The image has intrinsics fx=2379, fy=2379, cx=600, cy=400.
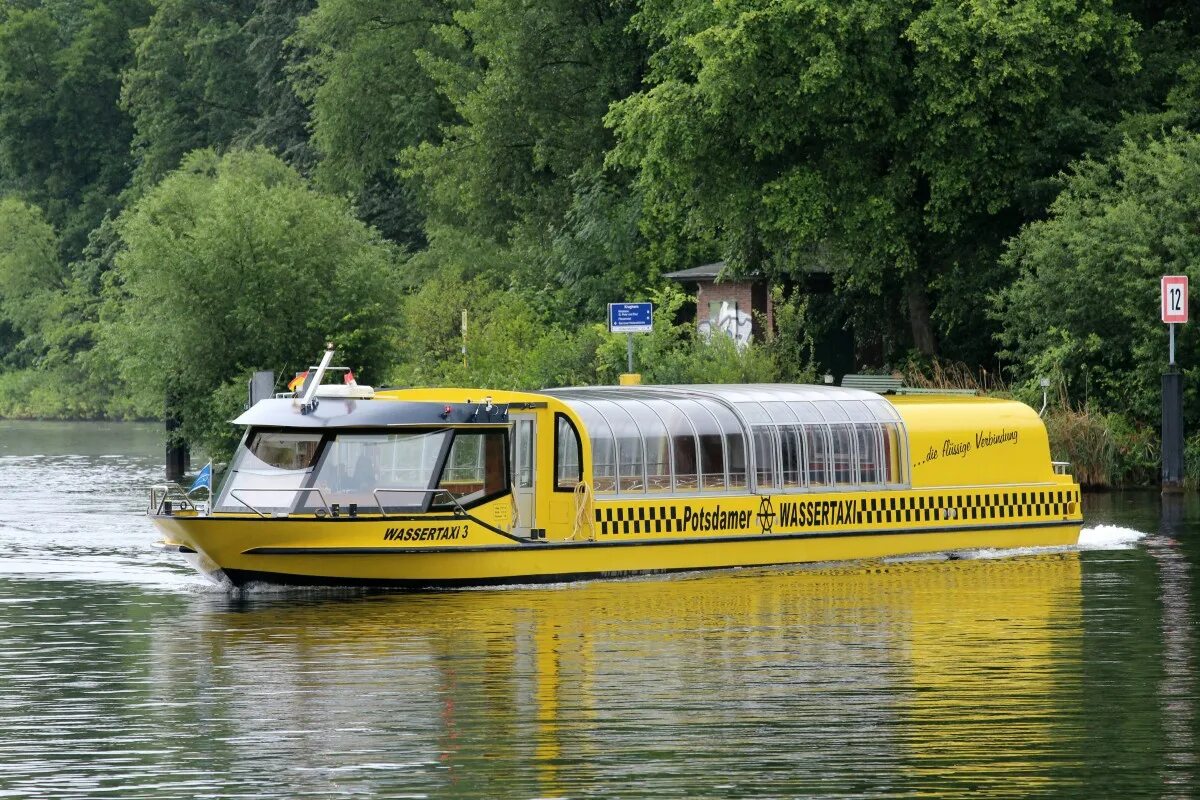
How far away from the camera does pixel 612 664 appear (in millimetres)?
19859

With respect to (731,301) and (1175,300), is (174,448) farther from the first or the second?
(1175,300)

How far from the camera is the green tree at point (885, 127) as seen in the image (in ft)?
149

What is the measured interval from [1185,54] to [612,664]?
106 feet

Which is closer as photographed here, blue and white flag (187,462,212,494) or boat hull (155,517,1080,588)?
boat hull (155,517,1080,588)

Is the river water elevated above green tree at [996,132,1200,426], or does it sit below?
below

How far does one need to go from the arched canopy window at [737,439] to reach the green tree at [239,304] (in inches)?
846

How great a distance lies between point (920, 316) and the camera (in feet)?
168

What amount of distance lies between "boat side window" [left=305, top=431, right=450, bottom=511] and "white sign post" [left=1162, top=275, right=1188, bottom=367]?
17.5 metres

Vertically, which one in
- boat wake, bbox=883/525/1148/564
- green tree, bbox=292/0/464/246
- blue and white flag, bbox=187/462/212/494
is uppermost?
green tree, bbox=292/0/464/246

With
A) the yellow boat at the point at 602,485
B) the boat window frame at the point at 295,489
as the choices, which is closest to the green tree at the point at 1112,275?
the yellow boat at the point at 602,485

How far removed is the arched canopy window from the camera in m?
27.4

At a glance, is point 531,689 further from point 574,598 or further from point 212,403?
point 212,403

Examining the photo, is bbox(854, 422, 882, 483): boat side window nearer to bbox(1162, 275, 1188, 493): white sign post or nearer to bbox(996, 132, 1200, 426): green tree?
bbox(1162, 275, 1188, 493): white sign post

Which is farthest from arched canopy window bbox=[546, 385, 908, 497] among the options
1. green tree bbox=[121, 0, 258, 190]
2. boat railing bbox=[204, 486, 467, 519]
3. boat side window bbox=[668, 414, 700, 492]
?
green tree bbox=[121, 0, 258, 190]
